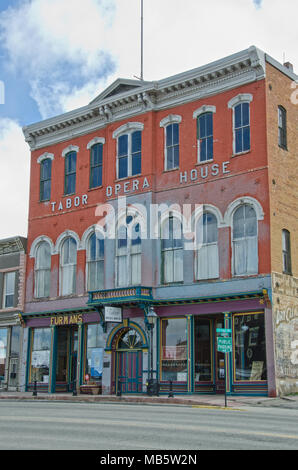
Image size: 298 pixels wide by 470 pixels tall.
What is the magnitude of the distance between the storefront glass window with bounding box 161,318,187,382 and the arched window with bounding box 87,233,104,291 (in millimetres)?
4890

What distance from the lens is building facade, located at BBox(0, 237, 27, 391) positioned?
3662cm

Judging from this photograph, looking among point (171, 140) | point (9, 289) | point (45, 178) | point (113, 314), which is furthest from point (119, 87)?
point (9, 289)

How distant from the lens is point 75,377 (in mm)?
34531

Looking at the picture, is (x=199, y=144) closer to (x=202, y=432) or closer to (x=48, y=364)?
(x=48, y=364)

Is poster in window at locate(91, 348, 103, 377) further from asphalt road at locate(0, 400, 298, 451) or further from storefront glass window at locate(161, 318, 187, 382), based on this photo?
asphalt road at locate(0, 400, 298, 451)

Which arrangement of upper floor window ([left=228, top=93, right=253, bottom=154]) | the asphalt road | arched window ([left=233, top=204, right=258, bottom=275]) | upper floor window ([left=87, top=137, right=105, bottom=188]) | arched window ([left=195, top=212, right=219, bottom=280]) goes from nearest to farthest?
the asphalt road < arched window ([left=233, top=204, right=258, bottom=275]) < upper floor window ([left=228, top=93, right=253, bottom=154]) < arched window ([left=195, top=212, right=219, bottom=280]) < upper floor window ([left=87, top=137, right=105, bottom=188])

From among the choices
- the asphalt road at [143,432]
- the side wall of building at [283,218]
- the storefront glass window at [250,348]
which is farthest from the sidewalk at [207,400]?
the asphalt road at [143,432]

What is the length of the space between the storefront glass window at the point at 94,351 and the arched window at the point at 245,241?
8410 millimetres

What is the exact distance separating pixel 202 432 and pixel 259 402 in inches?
464

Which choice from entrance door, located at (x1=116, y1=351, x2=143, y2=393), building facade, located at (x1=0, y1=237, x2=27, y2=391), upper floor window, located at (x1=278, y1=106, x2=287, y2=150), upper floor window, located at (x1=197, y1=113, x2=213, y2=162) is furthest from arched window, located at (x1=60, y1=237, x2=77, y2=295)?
upper floor window, located at (x1=278, y1=106, x2=287, y2=150)

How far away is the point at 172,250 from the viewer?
30.5 meters

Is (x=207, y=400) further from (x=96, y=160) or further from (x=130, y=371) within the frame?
(x=96, y=160)

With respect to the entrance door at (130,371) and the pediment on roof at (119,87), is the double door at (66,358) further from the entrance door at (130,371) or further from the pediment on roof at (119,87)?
the pediment on roof at (119,87)
